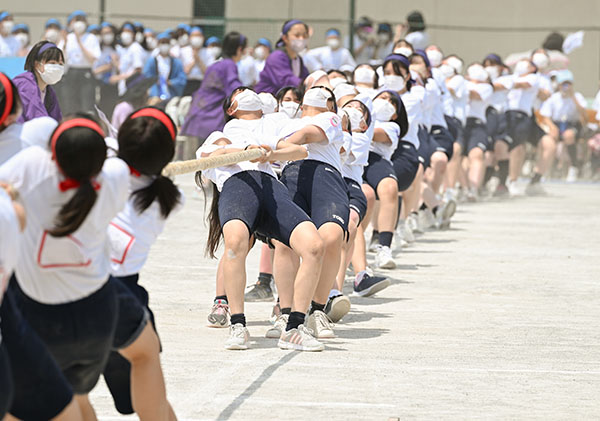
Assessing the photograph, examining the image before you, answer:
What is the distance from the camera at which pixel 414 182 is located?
40.7 feet

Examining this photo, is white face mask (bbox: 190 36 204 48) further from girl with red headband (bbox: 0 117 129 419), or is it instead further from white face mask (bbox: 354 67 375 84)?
girl with red headband (bbox: 0 117 129 419)

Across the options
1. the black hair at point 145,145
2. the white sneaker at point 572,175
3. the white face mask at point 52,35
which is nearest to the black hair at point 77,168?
the black hair at point 145,145

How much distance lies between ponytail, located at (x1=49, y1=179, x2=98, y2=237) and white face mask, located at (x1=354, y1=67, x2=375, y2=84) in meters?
6.97

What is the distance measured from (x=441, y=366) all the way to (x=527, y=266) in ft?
15.9

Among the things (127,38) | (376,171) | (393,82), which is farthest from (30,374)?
(127,38)

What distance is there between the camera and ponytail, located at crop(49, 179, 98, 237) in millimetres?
3816

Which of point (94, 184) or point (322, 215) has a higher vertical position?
point (94, 184)

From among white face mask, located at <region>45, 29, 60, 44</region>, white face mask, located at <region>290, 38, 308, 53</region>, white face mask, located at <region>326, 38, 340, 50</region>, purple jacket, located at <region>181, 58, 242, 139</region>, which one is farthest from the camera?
white face mask, located at <region>326, 38, 340, 50</region>

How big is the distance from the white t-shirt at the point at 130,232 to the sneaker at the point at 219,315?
3.00 m

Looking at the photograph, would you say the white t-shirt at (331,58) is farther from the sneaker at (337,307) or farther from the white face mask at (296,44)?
the sneaker at (337,307)

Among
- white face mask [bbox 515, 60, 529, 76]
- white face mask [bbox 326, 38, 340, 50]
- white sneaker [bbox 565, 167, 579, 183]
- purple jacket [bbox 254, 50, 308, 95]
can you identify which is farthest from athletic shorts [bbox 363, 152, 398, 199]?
white sneaker [bbox 565, 167, 579, 183]

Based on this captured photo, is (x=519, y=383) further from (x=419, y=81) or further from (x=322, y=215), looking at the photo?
(x=419, y=81)

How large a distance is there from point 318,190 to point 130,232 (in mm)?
3011

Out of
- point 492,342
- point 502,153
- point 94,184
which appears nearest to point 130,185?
point 94,184
